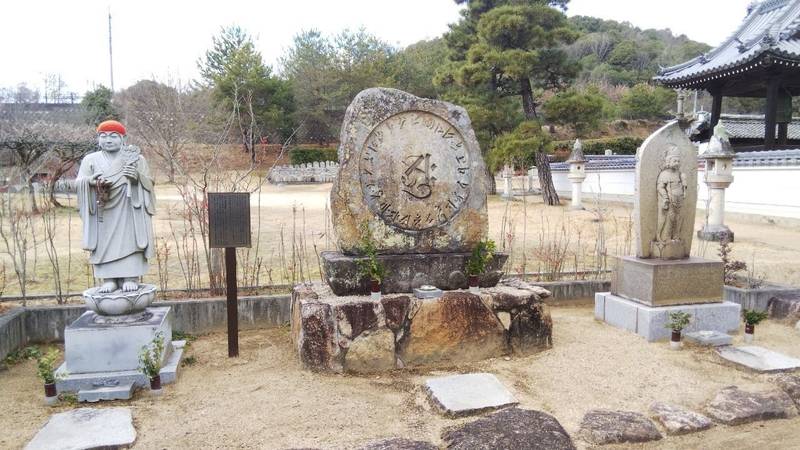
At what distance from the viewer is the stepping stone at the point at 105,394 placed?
401 cm

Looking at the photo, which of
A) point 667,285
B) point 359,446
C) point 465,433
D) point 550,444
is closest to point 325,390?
point 359,446

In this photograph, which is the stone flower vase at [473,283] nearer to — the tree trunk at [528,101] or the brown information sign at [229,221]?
the brown information sign at [229,221]

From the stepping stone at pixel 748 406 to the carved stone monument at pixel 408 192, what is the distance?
212 centimetres

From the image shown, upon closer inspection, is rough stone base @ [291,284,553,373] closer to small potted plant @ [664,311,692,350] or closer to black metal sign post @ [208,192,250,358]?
black metal sign post @ [208,192,250,358]

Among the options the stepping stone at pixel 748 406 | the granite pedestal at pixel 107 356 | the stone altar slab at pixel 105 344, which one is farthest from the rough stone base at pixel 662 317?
the stone altar slab at pixel 105 344

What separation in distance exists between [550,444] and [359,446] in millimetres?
1150

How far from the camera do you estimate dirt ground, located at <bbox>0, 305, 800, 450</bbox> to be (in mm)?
3484

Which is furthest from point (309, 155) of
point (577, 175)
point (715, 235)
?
point (715, 235)

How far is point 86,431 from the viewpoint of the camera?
344 cm

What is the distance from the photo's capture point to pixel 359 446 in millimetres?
3283

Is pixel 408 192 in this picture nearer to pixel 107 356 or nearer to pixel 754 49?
pixel 107 356

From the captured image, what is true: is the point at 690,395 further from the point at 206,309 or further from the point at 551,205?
the point at 551,205

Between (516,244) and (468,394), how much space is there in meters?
7.53

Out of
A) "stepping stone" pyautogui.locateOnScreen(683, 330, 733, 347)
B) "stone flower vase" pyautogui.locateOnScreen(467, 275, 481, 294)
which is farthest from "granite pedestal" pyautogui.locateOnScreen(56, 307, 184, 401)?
"stepping stone" pyautogui.locateOnScreen(683, 330, 733, 347)
